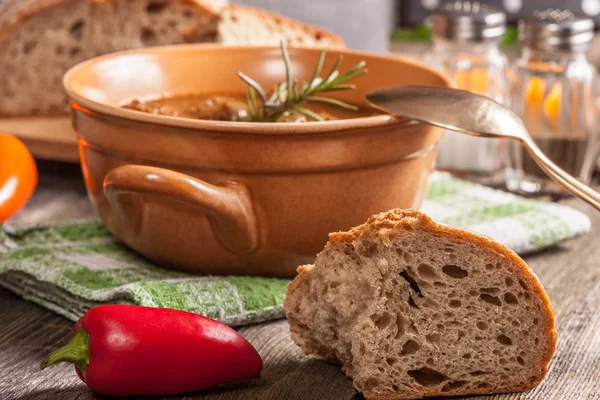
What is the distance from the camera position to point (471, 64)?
8.83 ft

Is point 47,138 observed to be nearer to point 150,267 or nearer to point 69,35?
point 69,35

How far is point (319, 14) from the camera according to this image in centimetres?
381

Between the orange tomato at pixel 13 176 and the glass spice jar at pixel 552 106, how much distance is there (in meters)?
1.29

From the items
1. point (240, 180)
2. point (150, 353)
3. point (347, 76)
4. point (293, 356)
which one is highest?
point (347, 76)

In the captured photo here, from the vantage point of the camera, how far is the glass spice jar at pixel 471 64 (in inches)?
102

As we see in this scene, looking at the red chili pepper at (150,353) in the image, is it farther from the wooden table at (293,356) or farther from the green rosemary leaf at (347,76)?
the green rosemary leaf at (347,76)

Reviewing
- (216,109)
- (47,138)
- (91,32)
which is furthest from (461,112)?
(91,32)

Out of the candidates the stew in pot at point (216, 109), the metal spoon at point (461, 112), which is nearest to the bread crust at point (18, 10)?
the stew in pot at point (216, 109)

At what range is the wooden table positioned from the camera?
4.41ft

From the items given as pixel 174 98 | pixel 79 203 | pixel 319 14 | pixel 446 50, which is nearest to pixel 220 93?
pixel 174 98

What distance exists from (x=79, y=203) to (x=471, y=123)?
3.57 feet

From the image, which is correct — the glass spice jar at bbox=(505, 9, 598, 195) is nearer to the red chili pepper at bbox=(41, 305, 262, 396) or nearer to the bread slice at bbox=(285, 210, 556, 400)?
the bread slice at bbox=(285, 210, 556, 400)

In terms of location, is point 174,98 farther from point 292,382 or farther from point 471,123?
point 292,382

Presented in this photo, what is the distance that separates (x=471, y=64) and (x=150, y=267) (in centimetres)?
137
